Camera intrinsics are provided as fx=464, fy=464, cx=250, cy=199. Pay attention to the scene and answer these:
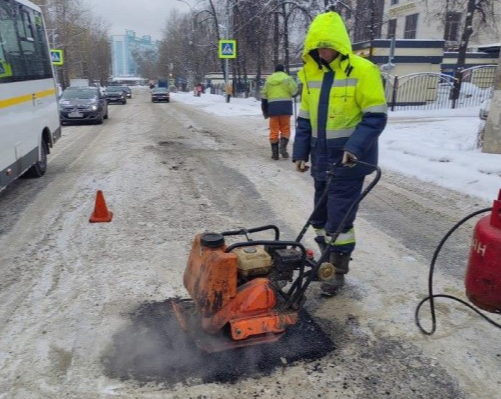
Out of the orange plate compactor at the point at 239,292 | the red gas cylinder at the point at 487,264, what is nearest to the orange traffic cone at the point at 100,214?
the orange plate compactor at the point at 239,292

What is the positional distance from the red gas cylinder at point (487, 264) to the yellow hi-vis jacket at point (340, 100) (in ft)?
3.47

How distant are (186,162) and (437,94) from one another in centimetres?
1903

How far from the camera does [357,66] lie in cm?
333

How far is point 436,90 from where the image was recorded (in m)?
23.7

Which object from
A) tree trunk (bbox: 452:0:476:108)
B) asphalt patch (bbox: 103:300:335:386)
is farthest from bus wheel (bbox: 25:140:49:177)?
tree trunk (bbox: 452:0:476:108)

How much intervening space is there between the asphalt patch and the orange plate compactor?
76mm

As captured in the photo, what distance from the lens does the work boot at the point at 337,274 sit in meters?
3.68

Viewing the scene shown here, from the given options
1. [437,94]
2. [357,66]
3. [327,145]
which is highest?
[357,66]

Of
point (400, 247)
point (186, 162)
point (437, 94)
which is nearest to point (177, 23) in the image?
point (437, 94)

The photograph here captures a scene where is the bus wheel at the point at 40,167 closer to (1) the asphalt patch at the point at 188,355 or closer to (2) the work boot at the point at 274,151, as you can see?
(2) the work boot at the point at 274,151

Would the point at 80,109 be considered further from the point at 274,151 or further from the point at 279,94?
the point at 274,151

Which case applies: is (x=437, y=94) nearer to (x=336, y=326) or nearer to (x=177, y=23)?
(x=336, y=326)

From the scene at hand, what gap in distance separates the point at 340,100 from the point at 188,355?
2.07 m

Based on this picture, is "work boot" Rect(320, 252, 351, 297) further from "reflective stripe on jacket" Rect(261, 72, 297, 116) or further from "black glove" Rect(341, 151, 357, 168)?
"reflective stripe on jacket" Rect(261, 72, 297, 116)
